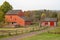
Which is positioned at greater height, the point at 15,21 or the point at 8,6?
the point at 8,6

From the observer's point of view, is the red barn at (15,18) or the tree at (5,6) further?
the tree at (5,6)

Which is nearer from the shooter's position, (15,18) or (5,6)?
(15,18)

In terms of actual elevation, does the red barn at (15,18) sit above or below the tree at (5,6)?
below

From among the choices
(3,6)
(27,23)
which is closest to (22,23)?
(27,23)

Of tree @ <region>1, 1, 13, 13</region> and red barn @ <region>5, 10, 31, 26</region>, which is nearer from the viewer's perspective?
red barn @ <region>5, 10, 31, 26</region>

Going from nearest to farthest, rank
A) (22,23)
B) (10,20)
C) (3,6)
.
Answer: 1. (22,23)
2. (10,20)
3. (3,6)

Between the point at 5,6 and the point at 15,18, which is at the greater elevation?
the point at 5,6

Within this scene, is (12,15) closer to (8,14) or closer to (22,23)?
(8,14)

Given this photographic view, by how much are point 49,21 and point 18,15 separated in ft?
46.0

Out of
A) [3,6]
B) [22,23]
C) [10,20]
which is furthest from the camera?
[3,6]

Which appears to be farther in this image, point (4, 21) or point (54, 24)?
point (4, 21)

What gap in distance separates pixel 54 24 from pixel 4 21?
2198 centimetres

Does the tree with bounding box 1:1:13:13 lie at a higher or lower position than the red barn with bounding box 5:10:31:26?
higher

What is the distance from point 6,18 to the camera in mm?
84500
